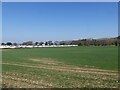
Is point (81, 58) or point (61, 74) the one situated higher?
point (61, 74)

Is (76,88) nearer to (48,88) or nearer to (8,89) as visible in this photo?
(48,88)

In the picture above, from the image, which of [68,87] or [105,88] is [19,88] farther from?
[105,88]

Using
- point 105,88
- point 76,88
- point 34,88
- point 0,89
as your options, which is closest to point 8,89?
point 0,89

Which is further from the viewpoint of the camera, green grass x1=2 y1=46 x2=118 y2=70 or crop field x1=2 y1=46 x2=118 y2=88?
green grass x1=2 y1=46 x2=118 y2=70

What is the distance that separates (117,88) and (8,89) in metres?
5.61

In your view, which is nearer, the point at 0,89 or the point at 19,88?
the point at 0,89

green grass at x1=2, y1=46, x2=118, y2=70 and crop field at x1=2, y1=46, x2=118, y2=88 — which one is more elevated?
crop field at x1=2, y1=46, x2=118, y2=88

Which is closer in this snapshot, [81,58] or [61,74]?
[61,74]

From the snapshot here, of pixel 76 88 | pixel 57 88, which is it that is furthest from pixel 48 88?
A: pixel 76 88

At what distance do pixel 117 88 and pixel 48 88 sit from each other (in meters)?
3.61

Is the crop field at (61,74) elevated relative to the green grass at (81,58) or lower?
elevated

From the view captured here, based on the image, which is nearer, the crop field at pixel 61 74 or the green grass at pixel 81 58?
the crop field at pixel 61 74

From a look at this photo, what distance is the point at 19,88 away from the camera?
47.0 ft

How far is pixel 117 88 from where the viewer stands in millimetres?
14398
